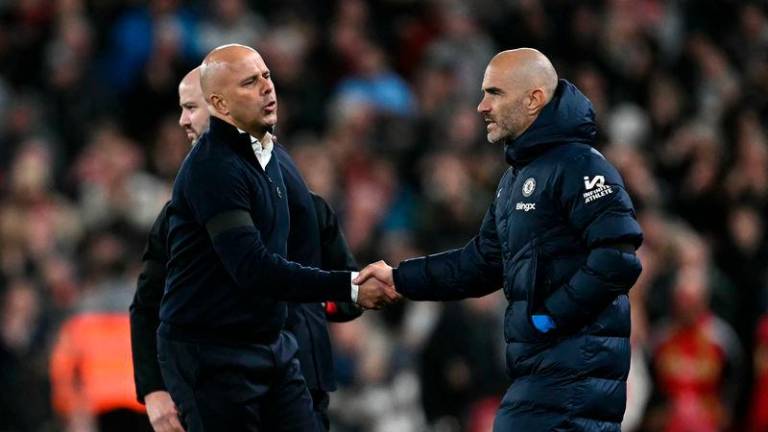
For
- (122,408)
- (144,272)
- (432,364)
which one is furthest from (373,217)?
→ (144,272)

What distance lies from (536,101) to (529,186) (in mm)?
362

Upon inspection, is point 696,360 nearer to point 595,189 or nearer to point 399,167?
point 399,167

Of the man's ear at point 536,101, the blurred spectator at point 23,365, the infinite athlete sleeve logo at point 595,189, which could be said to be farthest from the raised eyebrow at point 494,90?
the blurred spectator at point 23,365

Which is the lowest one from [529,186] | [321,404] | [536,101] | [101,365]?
[101,365]

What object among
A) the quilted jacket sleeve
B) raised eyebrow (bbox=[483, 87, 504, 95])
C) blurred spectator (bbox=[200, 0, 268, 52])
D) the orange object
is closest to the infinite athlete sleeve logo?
the quilted jacket sleeve

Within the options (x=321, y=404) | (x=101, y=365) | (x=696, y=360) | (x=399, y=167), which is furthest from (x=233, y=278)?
(x=399, y=167)

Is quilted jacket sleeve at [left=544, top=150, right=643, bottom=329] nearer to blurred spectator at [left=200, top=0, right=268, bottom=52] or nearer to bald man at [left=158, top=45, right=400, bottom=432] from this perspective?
bald man at [left=158, top=45, right=400, bottom=432]

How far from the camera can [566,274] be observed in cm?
670

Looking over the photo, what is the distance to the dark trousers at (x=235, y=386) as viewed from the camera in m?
6.73

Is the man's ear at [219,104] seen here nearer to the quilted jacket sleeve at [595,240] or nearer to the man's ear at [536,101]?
the man's ear at [536,101]

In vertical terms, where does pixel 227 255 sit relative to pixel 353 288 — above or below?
above

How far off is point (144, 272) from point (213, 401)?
0.81m

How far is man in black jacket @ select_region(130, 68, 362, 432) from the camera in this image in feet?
23.7

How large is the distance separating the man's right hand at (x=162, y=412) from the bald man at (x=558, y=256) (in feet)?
4.25
